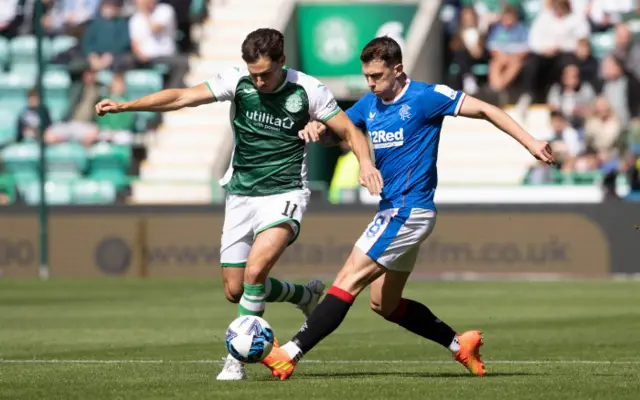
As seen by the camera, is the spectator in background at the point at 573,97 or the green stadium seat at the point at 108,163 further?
the green stadium seat at the point at 108,163

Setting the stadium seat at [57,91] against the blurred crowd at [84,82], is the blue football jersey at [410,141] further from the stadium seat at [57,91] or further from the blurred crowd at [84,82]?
the stadium seat at [57,91]

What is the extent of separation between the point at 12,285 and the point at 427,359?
1275 cm

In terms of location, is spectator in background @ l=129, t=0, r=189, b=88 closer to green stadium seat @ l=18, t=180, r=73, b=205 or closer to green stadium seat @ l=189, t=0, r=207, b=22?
green stadium seat @ l=189, t=0, r=207, b=22

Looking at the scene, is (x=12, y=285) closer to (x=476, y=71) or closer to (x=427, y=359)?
(x=476, y=71)

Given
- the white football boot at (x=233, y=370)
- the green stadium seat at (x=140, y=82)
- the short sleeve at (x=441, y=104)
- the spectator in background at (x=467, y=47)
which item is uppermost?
the short sleeve at (x=441, y=104)

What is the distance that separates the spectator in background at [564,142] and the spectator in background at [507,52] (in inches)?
74.4

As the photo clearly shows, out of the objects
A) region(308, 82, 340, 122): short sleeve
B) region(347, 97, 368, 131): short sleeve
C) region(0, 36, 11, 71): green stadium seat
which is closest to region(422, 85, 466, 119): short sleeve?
region(347, 97, 368, 131): short sleeve

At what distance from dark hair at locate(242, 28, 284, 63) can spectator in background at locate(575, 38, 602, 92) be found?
1806 cm

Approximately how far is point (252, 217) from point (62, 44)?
72.4 ft

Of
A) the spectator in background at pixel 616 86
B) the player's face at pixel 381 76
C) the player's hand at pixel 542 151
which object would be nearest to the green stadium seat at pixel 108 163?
the spectator in background at pixel 616 86

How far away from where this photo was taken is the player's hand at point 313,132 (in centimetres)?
976

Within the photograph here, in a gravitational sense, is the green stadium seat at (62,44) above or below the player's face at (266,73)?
below

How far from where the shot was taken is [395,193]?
987 cm

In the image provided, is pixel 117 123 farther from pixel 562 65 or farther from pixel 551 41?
pixel 562 65
